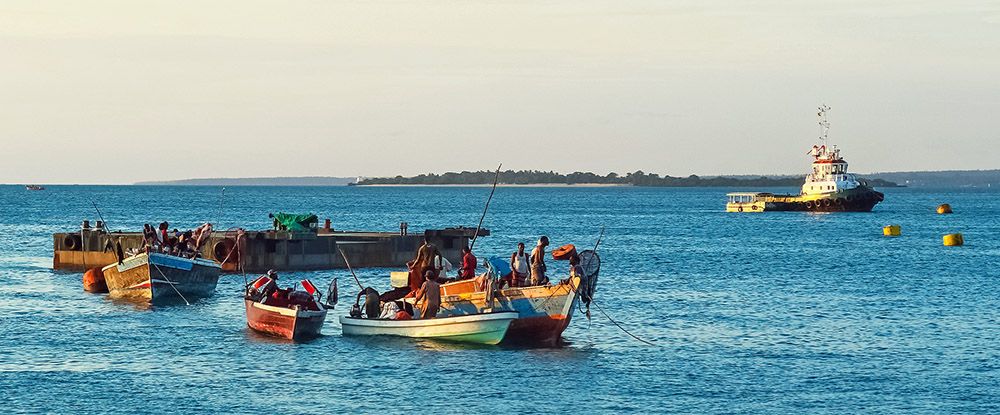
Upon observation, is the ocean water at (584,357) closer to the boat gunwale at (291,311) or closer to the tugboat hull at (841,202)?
the boat gunwale at (291,311)

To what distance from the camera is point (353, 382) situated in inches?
1283

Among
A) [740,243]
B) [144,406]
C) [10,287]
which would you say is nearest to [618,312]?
[144,406]

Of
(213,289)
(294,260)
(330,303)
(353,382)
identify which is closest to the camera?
(353,382)

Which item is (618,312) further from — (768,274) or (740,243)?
(740,243)

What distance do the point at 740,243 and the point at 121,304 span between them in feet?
190

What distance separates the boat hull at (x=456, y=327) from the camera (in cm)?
3681

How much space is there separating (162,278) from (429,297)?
15543mm

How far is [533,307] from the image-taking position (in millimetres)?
37125

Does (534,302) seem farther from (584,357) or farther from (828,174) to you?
(828,174)

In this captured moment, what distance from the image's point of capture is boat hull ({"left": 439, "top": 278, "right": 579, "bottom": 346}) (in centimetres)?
3675

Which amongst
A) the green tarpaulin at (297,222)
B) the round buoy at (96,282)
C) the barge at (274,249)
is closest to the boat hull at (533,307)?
the round buoy at (96,282)

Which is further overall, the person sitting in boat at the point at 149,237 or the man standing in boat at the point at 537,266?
the person sitting in boat at the point at 149,237

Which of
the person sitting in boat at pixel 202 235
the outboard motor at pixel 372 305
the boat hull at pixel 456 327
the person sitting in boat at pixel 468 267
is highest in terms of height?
the person sitting in boat at pixel 468 267

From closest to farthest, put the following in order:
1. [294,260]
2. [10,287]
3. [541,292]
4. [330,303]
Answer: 1. [541,292]
2. [330,303]
3. [10,287]
4. [294,260]
